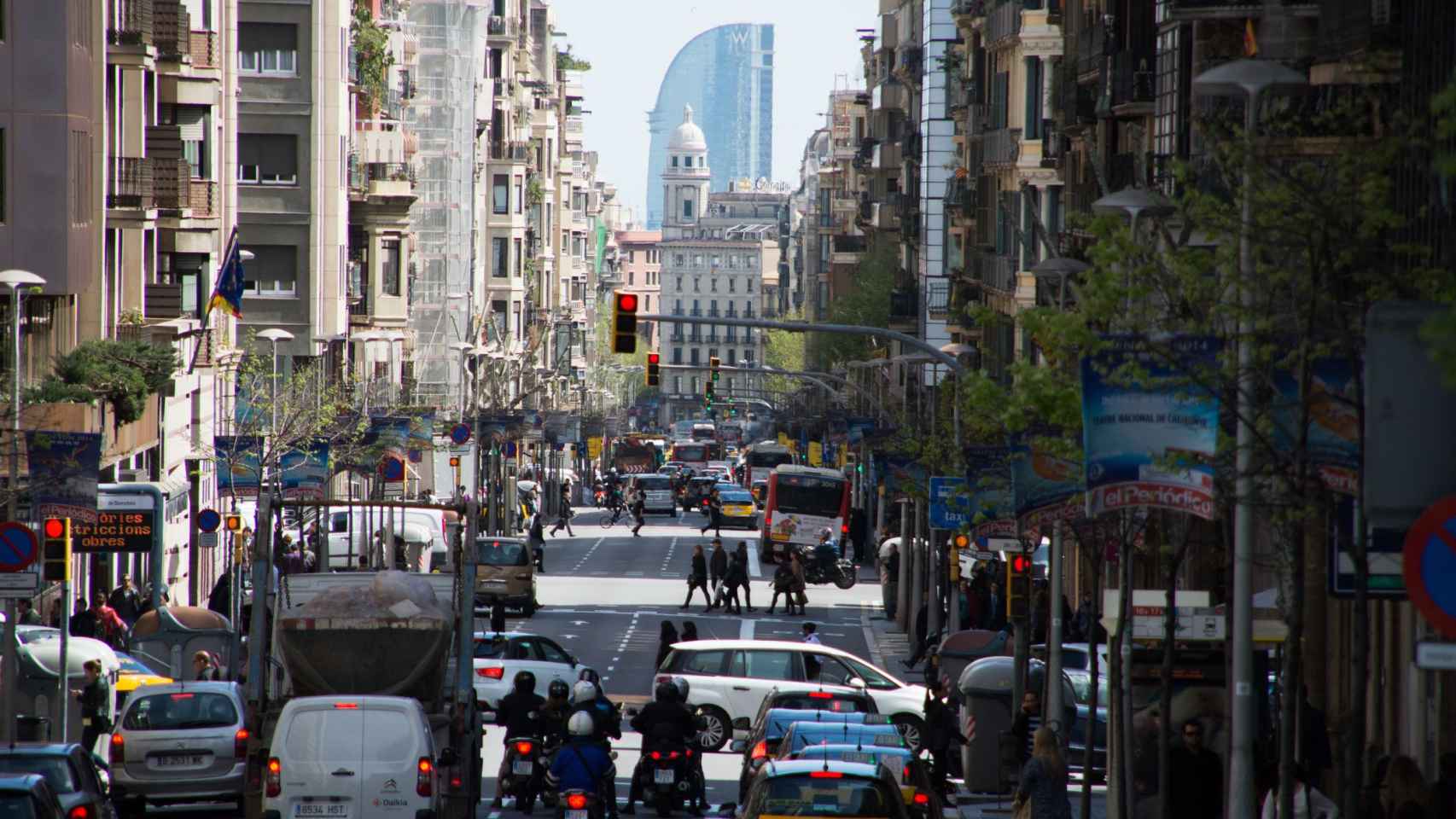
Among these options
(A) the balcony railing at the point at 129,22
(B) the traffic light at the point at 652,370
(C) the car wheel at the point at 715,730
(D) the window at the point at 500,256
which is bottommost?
(C) the car wheel at the point at 715,730

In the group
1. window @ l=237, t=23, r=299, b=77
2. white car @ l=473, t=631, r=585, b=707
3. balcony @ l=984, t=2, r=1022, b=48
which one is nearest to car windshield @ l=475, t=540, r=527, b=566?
balcony @ l=984, t=2, r=1022, b=48

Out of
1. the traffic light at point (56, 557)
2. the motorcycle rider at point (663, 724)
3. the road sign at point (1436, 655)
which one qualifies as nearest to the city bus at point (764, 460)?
the traffic light at point (56, 557)

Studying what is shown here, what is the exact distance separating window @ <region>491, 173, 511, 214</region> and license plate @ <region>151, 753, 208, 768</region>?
8410 centimetres

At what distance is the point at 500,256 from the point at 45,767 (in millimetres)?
90051

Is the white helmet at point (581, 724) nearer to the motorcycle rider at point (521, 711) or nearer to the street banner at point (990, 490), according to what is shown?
the motorcycle rider at point (521, 711)

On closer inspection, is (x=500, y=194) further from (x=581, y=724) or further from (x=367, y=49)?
(x=581, y=724)

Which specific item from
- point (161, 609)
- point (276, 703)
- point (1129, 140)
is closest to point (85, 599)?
point (161, 609)

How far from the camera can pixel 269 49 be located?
65938 mm

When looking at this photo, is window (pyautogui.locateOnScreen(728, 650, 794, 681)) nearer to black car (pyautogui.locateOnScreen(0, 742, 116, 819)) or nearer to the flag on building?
black car (pyautogui.locateOnScreen(0, 742, 116, 819))

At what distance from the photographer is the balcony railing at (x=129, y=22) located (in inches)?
1778

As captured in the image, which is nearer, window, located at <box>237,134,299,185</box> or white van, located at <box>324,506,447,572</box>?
white van, located at <box>324,506,447,572</box>

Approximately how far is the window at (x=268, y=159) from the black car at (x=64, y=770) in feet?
158

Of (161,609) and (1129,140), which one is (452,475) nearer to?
(1129,140)

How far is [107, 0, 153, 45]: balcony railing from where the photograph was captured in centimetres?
4515
